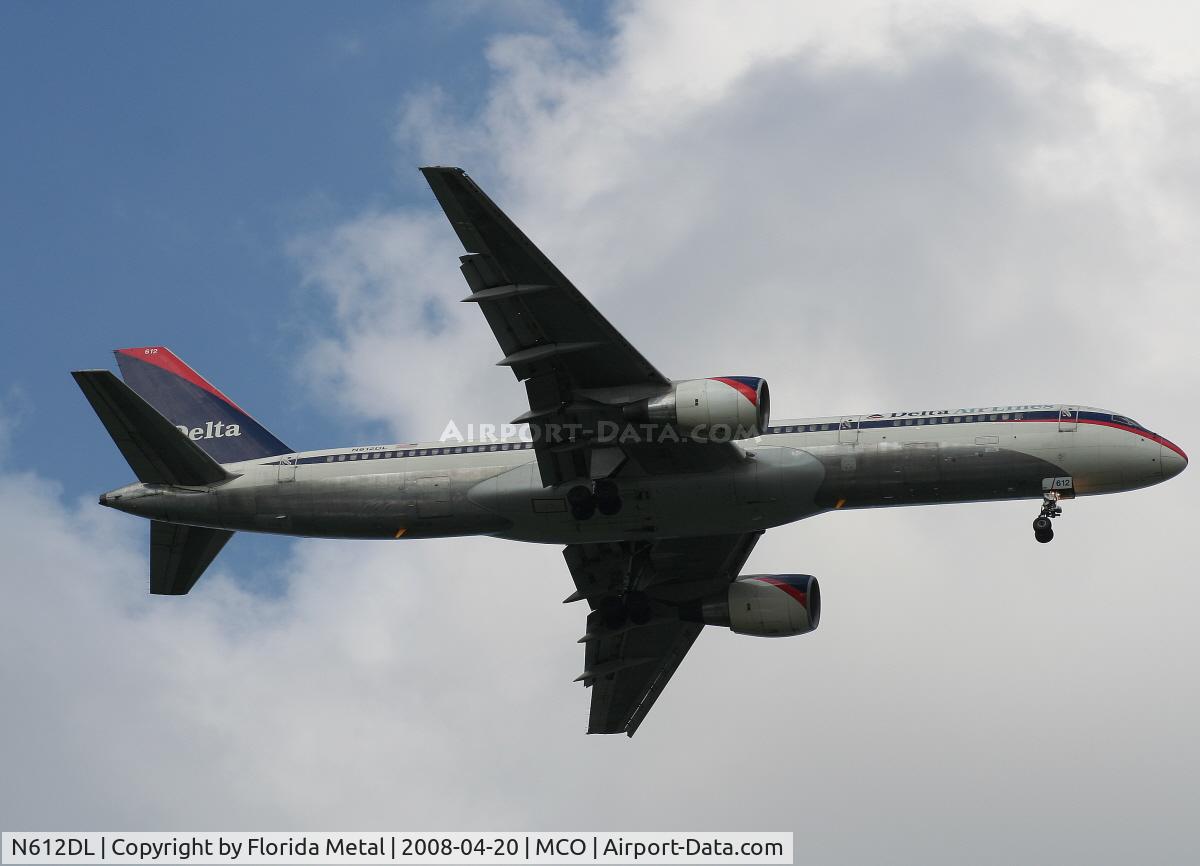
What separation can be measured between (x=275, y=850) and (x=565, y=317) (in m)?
17.8

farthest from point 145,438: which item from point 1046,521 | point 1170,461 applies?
point 1170,461

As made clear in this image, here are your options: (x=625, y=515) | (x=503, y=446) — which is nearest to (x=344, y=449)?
(x=503, y=446)

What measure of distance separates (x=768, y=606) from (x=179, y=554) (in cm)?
2035

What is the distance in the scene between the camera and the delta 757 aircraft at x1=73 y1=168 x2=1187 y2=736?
49062mm

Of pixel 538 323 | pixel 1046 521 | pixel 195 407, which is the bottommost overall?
pixel 1046 521

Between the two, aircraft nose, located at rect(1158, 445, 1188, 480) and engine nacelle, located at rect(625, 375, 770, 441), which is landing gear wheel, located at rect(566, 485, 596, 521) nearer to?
engine nacelle, located at rect(625, 375, 770, 441)

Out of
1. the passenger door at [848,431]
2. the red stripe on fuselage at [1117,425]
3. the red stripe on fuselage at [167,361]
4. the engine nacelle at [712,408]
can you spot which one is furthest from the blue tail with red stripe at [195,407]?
the red stripe on fuselage at [1117,425]

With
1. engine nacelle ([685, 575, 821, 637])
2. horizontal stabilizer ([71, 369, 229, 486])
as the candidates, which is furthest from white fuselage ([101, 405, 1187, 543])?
engine nacelle ([685, 575, 821, 637])

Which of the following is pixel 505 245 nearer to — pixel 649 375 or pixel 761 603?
pixel 649 375

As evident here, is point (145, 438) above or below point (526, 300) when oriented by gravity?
below

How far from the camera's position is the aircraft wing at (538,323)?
4562 centimetres

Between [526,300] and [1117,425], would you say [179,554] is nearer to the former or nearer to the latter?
[526,300]

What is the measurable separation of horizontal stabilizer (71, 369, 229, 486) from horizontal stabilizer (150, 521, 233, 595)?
3021mm

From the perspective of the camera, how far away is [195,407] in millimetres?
60344
